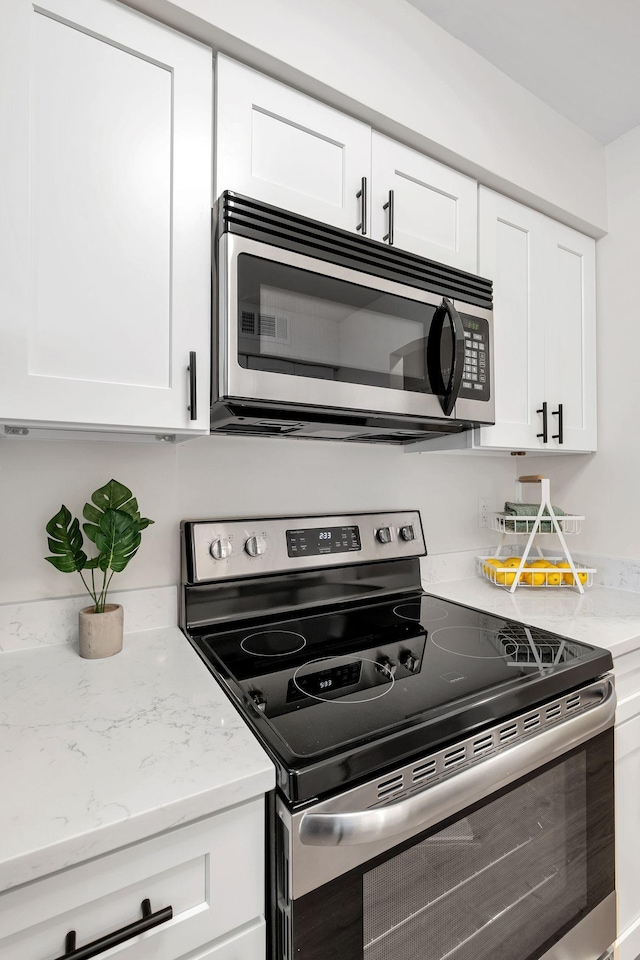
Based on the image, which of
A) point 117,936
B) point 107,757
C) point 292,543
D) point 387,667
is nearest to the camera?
point 117,936

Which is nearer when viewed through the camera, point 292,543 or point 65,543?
point 65,543

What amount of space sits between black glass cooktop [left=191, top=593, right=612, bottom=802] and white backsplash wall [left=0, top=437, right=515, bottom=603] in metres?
0.33

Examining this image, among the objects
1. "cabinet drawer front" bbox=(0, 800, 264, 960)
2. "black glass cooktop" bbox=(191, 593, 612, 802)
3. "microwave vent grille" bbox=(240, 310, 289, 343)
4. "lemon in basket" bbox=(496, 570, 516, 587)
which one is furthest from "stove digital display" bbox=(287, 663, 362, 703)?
"lemon in basket" bbox=(496, 570, 516, 587)

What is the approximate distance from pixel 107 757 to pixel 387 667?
1.88 ft

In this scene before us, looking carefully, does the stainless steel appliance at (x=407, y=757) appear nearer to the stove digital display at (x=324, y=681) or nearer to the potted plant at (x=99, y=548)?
the stove digital display at (x=324, y=681)

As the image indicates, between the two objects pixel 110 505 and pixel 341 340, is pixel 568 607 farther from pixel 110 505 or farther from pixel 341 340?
pixel 110 505

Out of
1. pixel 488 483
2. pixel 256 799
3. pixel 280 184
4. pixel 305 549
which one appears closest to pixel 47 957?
pixel 256 799

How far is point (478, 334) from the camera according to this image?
1.34 metres

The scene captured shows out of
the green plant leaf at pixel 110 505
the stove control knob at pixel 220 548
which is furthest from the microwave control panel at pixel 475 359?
the green plant leaf at pixel 110 505

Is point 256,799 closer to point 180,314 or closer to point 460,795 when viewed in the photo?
point 460,795

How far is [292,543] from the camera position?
4.57ft

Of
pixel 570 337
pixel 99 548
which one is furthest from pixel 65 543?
pixel 570 337

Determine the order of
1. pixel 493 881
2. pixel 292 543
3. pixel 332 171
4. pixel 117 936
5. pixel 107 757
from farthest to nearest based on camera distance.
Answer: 1. pixel 292 543
2. pixel 332 171
3. pixel 493 881
4. pixel 107 757
5. pixel 117 936

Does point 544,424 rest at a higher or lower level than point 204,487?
higher
